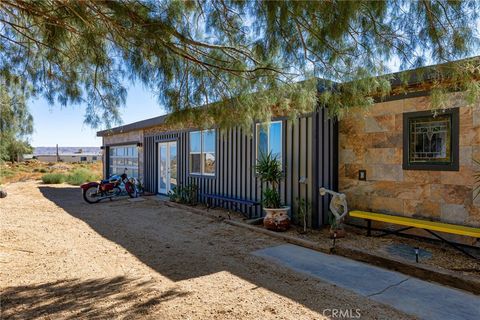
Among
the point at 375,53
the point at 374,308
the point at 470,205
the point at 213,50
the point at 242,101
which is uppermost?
the point at 213,50

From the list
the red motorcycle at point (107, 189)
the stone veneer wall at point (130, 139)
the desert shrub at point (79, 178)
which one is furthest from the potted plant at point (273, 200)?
the desert shrub at point (79, 178)

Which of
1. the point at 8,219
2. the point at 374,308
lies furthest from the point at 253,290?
the point at 8,219

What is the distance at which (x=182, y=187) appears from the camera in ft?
33.6

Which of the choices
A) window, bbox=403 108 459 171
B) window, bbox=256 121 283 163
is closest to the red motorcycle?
window, bbox=256 121 283 163

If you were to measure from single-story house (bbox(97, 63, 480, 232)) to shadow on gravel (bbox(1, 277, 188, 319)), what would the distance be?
2.59 m

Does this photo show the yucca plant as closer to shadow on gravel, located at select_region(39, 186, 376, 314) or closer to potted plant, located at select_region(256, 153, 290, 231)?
potted plant, located at select_region(256, 153, 290, 231)

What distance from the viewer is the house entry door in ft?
37.2

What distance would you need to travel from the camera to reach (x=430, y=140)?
547cm

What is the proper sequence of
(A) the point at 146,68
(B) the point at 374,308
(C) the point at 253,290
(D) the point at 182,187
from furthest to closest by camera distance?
1. (D) the point at 182,187
2. (A) the point at 146,68
3. (C) the point at 253,290
4. (B) the point at 374,308

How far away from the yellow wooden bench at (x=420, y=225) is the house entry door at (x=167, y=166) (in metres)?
6.75

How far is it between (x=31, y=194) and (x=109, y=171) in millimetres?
3826

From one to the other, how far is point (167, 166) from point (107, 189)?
2047 mm

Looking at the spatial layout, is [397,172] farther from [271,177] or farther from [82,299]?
[82,299]

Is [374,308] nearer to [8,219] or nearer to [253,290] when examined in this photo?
[253,290]
